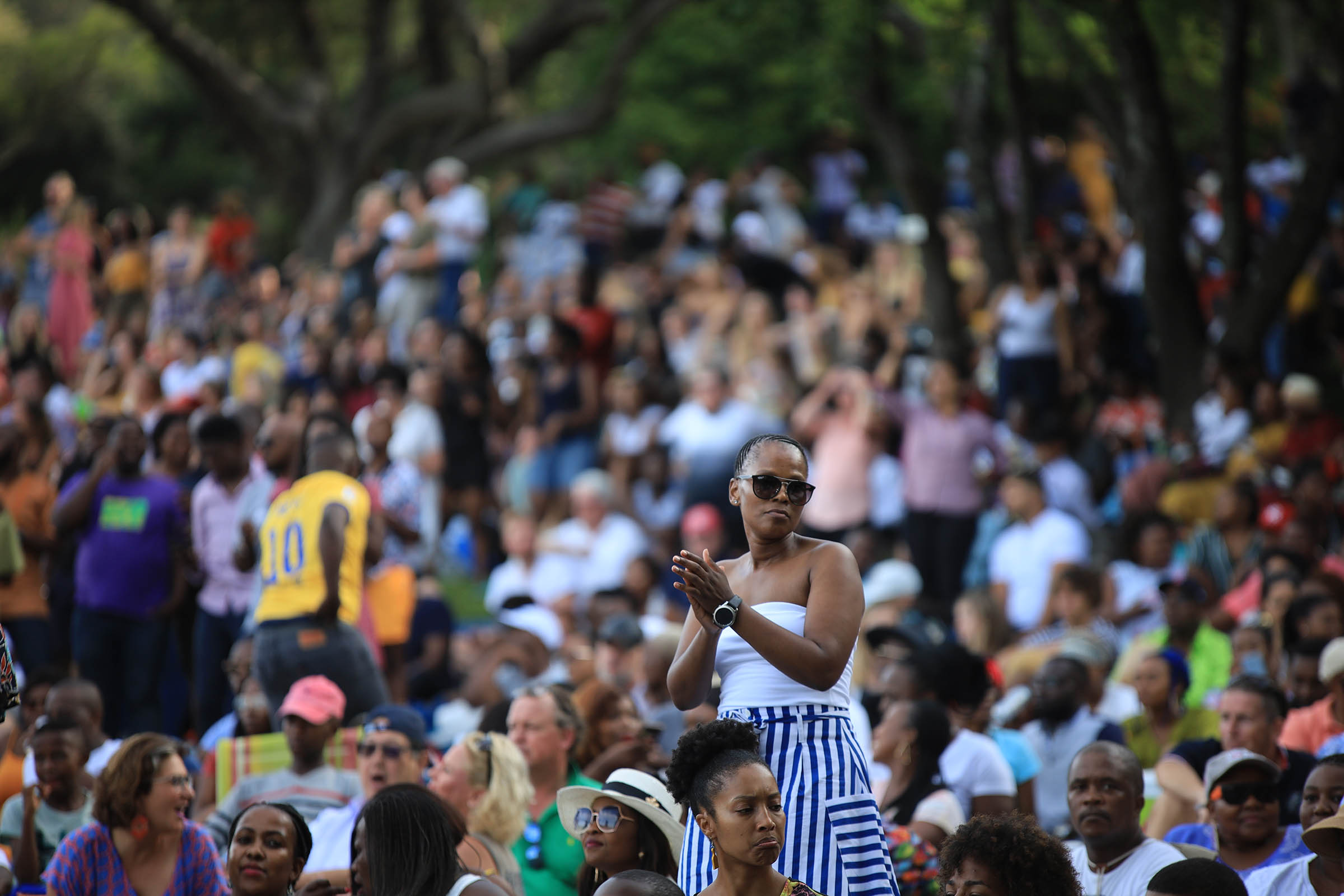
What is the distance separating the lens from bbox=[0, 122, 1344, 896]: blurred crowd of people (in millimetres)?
6266

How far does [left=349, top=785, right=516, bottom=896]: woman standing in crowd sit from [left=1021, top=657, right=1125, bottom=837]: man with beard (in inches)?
145

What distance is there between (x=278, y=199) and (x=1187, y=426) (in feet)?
57.9

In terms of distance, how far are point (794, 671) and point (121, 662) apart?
5744 mm

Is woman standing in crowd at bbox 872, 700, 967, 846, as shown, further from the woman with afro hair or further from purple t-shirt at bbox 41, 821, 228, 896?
purple t-shirt at bbox 41, 821, 228, 896

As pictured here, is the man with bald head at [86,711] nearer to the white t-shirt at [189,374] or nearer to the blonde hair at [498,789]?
the blonde hair at [498,789]

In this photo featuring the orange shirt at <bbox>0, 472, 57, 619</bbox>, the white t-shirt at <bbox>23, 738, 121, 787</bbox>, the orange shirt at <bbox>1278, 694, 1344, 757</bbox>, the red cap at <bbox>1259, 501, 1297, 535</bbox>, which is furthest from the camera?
the red cap at <bbox>1259, 501, 1297, 535</bbox>

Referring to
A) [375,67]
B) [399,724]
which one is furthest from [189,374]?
[375,67]

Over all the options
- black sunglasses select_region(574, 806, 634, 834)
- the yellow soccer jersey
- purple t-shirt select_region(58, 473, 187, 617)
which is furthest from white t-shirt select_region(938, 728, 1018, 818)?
purple t-shirt select_region(58, 473, 187, 617)

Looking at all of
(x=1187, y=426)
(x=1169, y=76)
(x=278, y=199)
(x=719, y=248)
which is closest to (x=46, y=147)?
(x=278, y=199)

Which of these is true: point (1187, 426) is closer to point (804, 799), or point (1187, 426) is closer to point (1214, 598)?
point (1214, 598)

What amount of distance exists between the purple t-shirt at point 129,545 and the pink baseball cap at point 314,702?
6.97ft

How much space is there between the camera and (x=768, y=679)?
4621 millimetres

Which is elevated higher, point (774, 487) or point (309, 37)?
point (309, 37)

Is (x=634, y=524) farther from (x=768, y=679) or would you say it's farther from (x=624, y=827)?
(x=768, y=679)
